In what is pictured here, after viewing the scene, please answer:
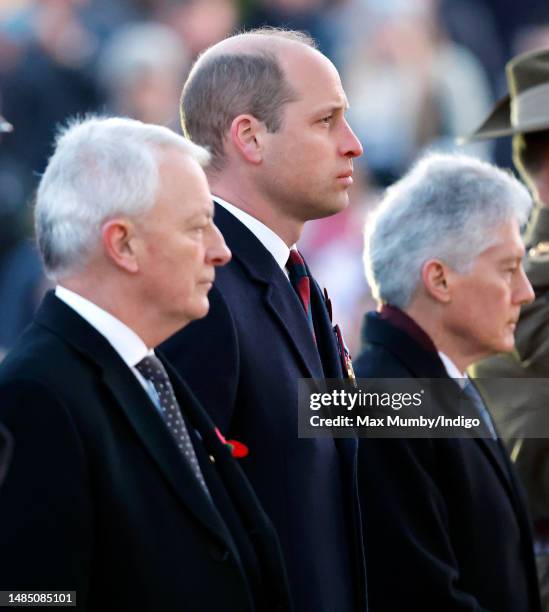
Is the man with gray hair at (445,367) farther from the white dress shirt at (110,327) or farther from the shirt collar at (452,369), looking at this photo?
the white dress shirt at (110,327)

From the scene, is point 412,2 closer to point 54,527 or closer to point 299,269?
point 299,269

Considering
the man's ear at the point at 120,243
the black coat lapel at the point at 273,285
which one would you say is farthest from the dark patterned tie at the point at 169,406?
the black coat lapel at the point at 273,285

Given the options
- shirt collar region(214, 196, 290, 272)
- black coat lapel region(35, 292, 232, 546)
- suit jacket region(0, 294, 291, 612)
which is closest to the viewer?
suit jacket region(0, 294, 291, 612)

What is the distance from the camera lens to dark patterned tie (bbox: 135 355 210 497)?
8.04 ft

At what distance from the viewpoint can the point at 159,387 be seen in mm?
2482

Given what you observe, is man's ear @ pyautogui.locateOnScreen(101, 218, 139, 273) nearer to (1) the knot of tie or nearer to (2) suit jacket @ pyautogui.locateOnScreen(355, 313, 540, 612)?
(1) the knot of tie

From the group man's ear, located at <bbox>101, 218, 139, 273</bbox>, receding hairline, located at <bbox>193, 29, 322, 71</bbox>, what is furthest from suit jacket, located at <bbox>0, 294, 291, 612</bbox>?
receding hairline, located at <bbox>193, 29, 322, 71</bbox>

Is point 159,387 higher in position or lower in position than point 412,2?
lower

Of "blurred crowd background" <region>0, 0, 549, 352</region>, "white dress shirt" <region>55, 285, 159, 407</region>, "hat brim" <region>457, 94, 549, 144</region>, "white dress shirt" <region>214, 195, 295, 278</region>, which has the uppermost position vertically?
"blurred crowd background" <region>0, 0, 549, 352</region>

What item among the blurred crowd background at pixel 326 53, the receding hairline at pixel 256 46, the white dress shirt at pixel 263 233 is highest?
the blurred crowd background at pixel 326 53

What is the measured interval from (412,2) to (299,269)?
5.14 metres

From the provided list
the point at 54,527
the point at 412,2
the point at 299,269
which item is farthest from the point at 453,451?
the point at 412,2

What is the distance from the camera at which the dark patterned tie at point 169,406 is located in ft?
8.04

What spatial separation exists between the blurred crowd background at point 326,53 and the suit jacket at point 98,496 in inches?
183
